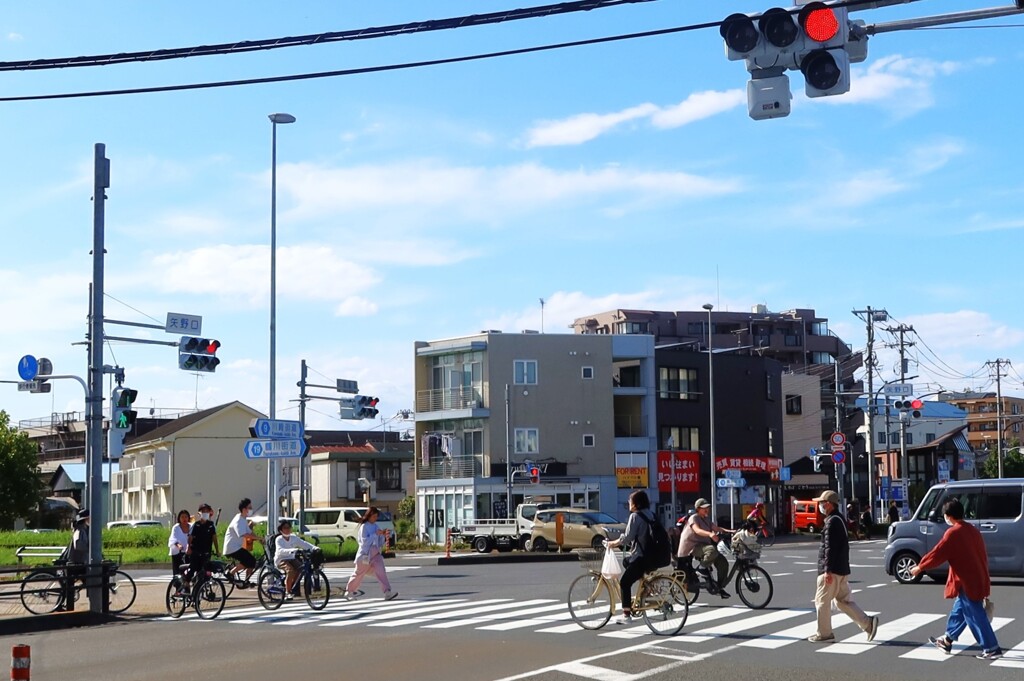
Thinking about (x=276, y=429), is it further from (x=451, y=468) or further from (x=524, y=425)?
(x=451, y=468)

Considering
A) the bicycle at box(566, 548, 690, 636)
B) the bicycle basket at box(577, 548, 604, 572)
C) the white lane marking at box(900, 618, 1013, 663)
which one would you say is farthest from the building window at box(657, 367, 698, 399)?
the white lane marking at box(900, 618, 1013, 663)

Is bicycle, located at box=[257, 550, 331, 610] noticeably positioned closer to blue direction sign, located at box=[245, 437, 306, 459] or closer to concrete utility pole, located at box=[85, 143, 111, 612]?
concrete utility pole, located at box=[85, 143, 111, 612]

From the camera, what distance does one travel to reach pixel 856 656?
41.9ft

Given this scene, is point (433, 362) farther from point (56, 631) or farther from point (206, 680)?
point (206, 680)

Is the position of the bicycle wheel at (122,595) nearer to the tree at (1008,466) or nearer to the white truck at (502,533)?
the white truck at (502,533)

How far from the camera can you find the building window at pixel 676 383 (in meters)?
64.8

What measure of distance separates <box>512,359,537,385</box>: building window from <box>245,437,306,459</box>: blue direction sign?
1414 inches

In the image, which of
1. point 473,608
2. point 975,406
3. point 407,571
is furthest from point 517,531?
point 975,406

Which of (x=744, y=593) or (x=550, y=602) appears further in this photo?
(x=550, y=602)

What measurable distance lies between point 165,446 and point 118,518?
13.9 metres

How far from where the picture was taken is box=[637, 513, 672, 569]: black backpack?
14812 millimetres

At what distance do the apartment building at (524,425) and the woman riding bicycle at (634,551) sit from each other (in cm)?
4424

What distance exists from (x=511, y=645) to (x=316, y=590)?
633 centimetres

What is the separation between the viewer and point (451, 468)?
2440 inches
